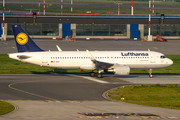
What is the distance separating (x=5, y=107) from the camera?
1211 inches

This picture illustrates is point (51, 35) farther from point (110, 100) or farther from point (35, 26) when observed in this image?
point (110, 100)

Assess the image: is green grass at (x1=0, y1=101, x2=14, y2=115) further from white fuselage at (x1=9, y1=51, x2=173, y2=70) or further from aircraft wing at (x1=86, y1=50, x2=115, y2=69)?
aircraft wing at (x1=86, y1=50, x2=115, y2=69)

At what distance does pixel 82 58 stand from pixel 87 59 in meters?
0.83

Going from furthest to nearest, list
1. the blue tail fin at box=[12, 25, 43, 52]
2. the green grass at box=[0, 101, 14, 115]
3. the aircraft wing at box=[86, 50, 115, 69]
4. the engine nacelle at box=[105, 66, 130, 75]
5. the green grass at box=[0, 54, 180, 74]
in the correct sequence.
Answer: the green grass at box=[0, 54, 180, 74] → the blue tail fin at box=[12, 25, 43, 52] → the aircraft wing at box=[86, 50, 115, 69] → the engine nacelle at box=[105, 66, 130, 75] → the green grass at box=[0, 101, 14, 115]

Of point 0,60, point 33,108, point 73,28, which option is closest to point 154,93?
point 33,108

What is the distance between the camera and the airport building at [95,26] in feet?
416

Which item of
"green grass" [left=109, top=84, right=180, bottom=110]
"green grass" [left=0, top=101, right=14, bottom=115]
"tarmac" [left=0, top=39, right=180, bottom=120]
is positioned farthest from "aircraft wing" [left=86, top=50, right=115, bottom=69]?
"green grass" [left=0, top=101, right=14, bottom=115]

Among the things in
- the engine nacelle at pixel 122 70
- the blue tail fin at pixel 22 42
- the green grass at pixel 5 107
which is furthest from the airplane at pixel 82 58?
the green grass at pixel 5 107

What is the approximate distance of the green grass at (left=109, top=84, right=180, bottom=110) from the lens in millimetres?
34344

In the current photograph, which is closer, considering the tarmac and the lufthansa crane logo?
the tarmac

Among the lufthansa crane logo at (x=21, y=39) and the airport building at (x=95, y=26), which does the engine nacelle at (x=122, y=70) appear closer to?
the lufthansa crane logo at (x=21, y=39)

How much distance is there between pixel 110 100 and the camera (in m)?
36.1

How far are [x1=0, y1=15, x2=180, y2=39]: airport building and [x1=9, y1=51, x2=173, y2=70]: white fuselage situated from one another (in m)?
76.4

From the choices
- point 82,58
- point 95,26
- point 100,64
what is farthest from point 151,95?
point 95,26
